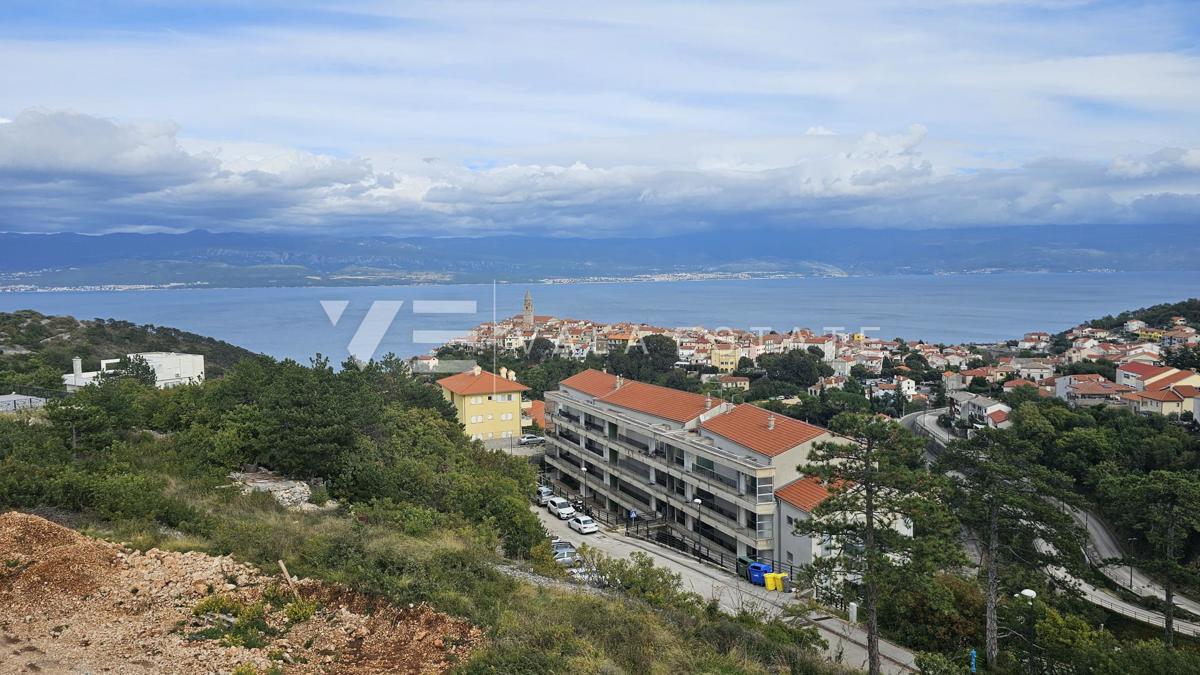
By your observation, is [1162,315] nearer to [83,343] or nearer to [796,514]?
[796,514]

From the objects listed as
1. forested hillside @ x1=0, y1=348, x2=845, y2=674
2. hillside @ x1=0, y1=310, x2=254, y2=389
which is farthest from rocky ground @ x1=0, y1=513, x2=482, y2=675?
hillside @ x1=0, y1=310, x2=254, y2=389

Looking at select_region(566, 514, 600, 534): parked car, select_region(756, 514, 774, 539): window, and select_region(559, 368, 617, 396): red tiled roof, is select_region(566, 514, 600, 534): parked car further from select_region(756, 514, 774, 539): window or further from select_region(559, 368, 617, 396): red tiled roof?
select_region(559, 368, 617, 396): red tiled roof

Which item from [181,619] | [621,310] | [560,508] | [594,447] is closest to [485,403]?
[594,447]

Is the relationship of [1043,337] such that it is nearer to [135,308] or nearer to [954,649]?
[954,649]

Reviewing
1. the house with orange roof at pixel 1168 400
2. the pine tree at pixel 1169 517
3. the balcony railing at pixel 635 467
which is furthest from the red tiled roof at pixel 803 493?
the house with orange roof at pixel 1168 400

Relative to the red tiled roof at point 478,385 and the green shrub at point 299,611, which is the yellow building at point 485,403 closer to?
the red tiled roof at point 478,385
